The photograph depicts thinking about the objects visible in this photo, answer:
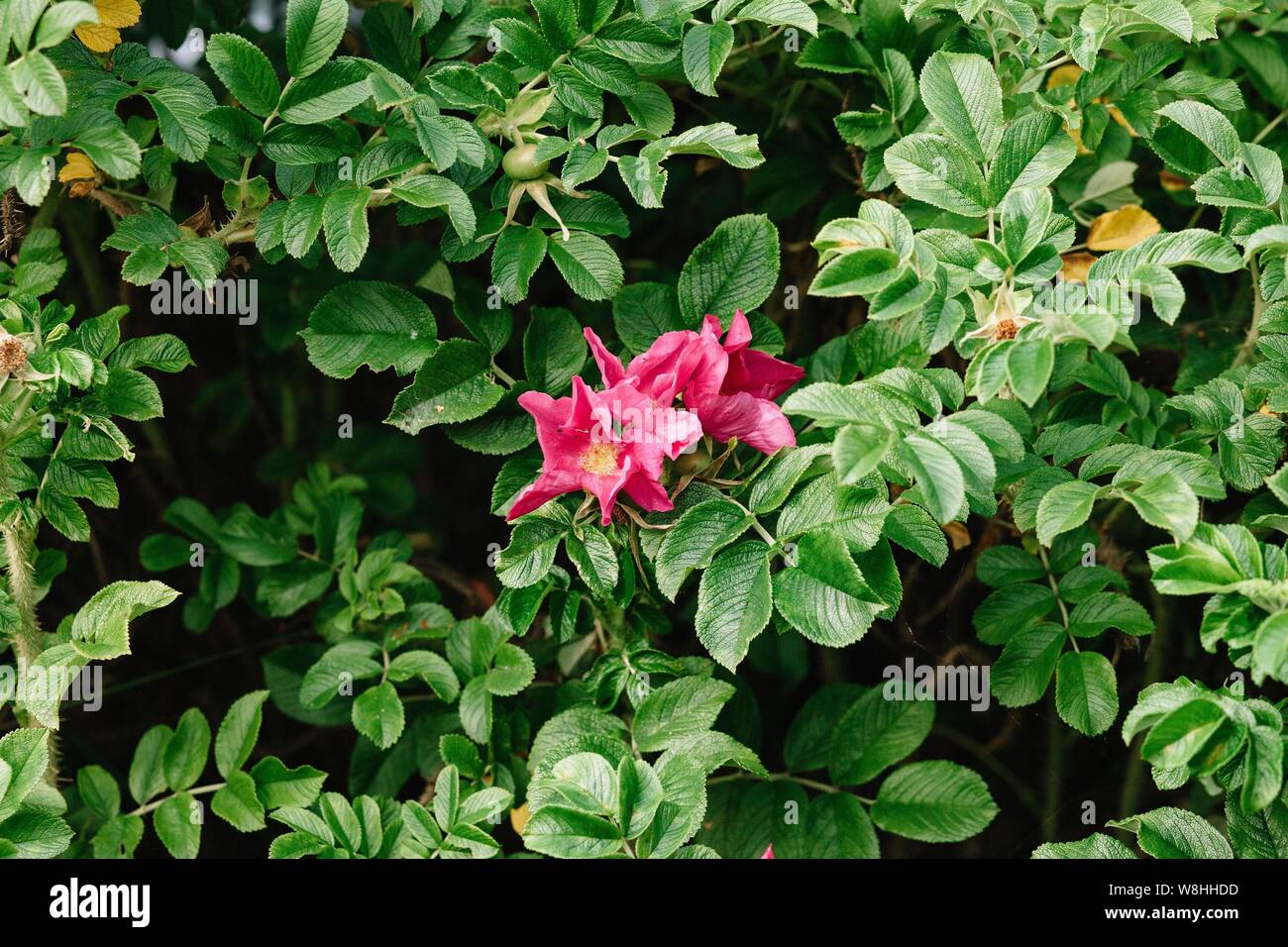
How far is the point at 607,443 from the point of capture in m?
1.13

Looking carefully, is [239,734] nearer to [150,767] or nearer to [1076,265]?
[150,767]

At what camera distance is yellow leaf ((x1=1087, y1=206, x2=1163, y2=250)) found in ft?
4.93

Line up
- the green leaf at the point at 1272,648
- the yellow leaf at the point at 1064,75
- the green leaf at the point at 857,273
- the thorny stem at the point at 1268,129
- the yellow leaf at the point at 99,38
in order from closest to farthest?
the green leaf at the point at 1272,648, the green leaf at the point at 857,273, the yellow leaf at the point at 99,38, the thorny stem at the point at 1268,129, the yellow leaf at the point at 1064,75

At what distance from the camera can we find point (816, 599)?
106cm

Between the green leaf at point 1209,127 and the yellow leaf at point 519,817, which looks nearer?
the green leaf at point 1209,127

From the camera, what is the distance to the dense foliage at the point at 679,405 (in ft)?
3.46

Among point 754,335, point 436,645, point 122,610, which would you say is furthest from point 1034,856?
point 122,610

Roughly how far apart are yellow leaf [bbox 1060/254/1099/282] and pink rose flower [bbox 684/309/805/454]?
528 millimetres

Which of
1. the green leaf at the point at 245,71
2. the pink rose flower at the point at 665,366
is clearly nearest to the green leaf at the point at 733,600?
the pink rose flower at the point at 665,366

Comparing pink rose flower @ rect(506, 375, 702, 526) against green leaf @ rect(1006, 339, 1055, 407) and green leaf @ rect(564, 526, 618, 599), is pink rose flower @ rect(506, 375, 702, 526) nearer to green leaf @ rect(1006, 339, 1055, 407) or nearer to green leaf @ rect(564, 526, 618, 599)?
green leaf @ rect(564, 526, 618, 599)

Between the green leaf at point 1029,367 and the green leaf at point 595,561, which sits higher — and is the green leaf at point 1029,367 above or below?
above

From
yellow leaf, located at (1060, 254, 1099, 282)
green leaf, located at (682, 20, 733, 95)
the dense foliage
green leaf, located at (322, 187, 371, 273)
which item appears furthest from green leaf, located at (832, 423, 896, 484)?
yellow leaf, located at (1060, 254, 1099, 282)

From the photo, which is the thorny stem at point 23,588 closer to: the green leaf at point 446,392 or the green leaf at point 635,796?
the green leaf at point 446,392

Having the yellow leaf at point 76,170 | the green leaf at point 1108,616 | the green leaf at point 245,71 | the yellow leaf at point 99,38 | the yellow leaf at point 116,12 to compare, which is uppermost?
the yellow leaf at point 116,12
